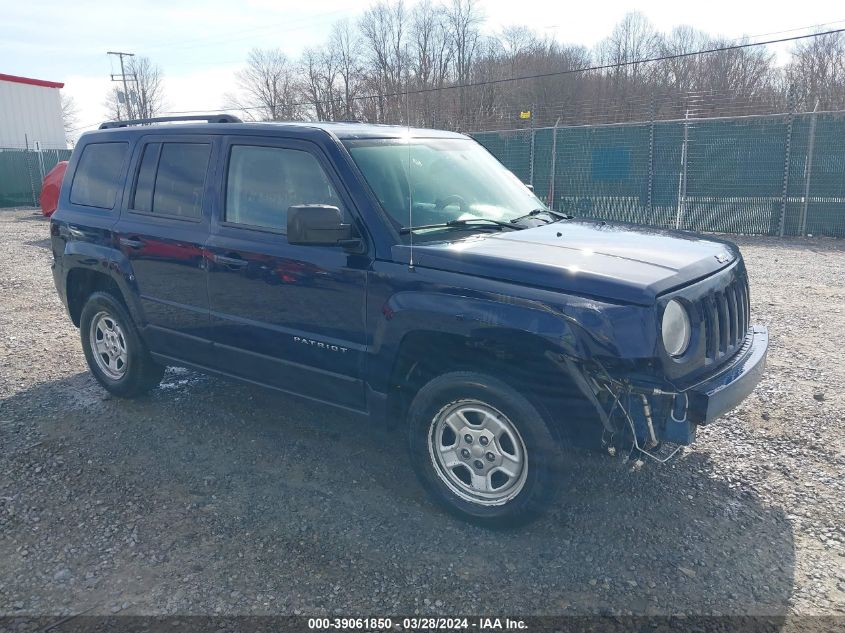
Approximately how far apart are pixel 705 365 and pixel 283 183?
258cm

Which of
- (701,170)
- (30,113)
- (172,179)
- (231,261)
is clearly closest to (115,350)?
(172,179)

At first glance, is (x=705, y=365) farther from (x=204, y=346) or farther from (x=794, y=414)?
(x=204, y=346)

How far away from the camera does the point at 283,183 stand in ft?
13.7

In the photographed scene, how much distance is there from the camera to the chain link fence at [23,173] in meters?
26.9

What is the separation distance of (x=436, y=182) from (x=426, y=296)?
107cm

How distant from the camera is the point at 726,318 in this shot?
3623 millimetres

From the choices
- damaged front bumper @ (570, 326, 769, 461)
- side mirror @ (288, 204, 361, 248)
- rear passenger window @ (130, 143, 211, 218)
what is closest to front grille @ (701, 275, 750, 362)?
damaged front bumper @ (570, 326, 769, 461)

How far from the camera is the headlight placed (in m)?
3.15

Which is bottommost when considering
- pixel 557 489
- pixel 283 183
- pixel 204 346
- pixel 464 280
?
pixel 557 489

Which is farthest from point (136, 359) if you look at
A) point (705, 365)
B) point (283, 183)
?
point (705, 365)

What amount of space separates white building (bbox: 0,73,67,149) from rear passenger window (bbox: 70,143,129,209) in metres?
33.0

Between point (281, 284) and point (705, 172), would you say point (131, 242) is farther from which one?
point (705, 172)

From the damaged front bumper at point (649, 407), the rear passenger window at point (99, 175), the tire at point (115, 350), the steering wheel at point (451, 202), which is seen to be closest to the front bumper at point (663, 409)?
the damaged front bumper at point (649, 407)

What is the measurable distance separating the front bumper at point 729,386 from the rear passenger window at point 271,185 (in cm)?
210
